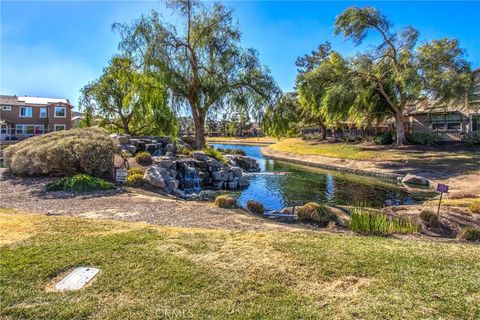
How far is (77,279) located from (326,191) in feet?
47.5

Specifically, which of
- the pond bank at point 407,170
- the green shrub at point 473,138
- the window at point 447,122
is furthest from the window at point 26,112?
the green shrub at point 473,138

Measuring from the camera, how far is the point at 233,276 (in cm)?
401

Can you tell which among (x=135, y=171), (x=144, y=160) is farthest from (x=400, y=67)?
(x=135, y=171)

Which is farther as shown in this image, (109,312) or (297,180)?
(297,180)

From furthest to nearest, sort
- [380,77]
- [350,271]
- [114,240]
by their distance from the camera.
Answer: [380,77] < [114,240] < [350,271]

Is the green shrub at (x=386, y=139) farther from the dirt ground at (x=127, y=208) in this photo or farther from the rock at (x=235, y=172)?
the dirt ground at (x=127, y=208)

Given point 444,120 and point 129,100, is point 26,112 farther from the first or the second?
point 444,120

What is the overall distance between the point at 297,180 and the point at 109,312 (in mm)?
17485

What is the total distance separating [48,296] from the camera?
349 cm

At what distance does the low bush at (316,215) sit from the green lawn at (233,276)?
2.68 meters

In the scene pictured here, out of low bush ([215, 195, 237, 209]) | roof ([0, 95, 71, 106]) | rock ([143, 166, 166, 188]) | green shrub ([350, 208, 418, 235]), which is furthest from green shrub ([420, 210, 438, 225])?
roof ([0, 95, 71, 106])

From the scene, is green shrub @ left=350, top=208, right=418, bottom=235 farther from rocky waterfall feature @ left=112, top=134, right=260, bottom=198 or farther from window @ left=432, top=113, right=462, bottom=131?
window @ left=432, top=113, right=462, bottom=131

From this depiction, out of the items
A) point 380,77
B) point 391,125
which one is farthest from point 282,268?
point 391,125

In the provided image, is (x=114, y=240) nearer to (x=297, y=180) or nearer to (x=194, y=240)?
(x=194, y=240)
